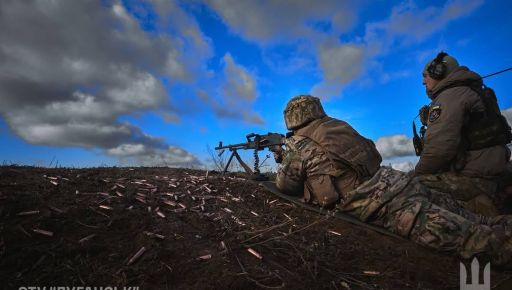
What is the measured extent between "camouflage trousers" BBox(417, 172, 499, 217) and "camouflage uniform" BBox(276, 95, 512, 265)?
0.37 meters

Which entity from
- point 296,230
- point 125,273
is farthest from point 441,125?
point 125,273

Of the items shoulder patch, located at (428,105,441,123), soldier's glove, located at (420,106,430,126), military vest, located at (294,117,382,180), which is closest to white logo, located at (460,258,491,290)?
military vest, located at (294,117,382,180)

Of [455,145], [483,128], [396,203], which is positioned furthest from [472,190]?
[396,203]

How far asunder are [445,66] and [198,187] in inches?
Result: 207

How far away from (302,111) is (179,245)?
3350mm

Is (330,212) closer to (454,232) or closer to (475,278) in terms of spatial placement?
(454,232)

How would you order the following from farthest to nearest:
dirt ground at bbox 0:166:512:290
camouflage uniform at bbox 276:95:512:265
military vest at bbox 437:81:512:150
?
military vest at bbox 437:81:512:150 → camouflage uniform at bbox 276:95:512:265 → dirt ground at bbox 0:166:512:290

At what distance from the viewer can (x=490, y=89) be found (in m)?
6.36

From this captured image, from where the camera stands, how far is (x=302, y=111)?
20.1ft

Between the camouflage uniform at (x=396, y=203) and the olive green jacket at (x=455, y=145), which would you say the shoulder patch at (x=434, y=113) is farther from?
the camouflage uniform at (x=396, y=203)

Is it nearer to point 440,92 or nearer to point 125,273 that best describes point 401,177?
point 440,92

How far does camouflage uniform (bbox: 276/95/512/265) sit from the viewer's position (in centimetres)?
454

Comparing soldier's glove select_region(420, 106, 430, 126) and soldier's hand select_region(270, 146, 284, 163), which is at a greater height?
soldier's glove select_region(420, 106, 430, 126)

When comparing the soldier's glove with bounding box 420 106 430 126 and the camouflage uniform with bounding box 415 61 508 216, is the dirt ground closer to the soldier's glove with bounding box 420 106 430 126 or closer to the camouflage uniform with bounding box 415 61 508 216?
the camouflage uniform with bounding box 415 61 508 216
